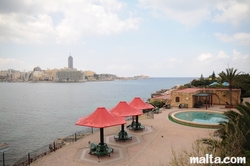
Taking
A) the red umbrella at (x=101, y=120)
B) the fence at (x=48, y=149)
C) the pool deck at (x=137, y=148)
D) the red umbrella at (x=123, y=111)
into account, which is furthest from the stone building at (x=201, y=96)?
the red umbrella at (x=101, y=120)

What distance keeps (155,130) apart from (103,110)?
22.9 ft

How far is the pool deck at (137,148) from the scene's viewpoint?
1104 centimetres

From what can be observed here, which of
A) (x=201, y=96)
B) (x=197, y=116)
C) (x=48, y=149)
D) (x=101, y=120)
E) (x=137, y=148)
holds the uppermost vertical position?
(x=101, y=120)

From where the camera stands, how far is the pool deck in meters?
11.0

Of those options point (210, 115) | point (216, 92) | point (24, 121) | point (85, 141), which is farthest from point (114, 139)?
point (24, 121)

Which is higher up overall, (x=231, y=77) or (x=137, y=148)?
(x=231, y=77)

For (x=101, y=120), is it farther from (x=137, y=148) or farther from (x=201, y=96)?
(x=201, y=96)

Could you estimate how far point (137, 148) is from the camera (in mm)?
12930

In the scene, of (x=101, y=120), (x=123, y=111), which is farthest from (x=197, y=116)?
(x=101, y=120)

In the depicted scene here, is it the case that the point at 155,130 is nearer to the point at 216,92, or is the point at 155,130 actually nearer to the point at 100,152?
the point at 100,152

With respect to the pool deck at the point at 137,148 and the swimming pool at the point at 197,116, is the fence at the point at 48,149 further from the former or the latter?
the swimming pool at the point at 197,116

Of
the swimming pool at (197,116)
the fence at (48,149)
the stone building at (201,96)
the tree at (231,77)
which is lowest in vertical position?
the fence at (48,149)

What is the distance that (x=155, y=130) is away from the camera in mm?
17094

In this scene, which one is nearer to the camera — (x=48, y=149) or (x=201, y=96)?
(x=48, y=149)
